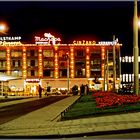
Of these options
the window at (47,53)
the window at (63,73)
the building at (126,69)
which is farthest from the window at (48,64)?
the building at (126,69)

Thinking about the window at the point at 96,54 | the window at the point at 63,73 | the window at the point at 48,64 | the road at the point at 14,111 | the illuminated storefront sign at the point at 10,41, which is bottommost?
the road at the point at 14,111

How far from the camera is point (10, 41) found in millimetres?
118500

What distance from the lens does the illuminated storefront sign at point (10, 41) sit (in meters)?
117

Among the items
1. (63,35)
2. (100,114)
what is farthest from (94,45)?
(100,114)

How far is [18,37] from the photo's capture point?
119750mm

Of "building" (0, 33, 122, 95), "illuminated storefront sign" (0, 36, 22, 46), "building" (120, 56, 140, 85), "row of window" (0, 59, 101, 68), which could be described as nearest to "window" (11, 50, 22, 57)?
"building" (0, 33, 122, 95)

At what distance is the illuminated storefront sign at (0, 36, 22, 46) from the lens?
11694 centimetres

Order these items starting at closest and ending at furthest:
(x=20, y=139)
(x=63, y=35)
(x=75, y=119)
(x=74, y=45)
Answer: (x=20, y=139)
(x=75, y=119)
(x=74, y=45)
(x=63, y=35)

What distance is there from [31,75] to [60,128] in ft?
337

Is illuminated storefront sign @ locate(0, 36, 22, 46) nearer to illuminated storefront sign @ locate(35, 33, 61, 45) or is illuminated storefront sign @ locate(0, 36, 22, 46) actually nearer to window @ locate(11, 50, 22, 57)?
window @ locate(11, 50, 22, 57)

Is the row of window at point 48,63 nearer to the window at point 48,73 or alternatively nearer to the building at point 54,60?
the building at point 54,60

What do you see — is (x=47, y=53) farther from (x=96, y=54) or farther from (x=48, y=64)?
(x=96, y=54)

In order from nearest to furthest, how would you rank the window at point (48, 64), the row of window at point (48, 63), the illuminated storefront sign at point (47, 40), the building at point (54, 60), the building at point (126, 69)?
1. the building at point (54, 60)
2. the row of window at point (48, 63)
3. the illuminated storefront sign at point (47, 40)
4. the window at point (48, 64)
5. the building at point (126, 69)

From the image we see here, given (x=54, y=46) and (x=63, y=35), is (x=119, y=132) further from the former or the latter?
(x=63, y=35)
